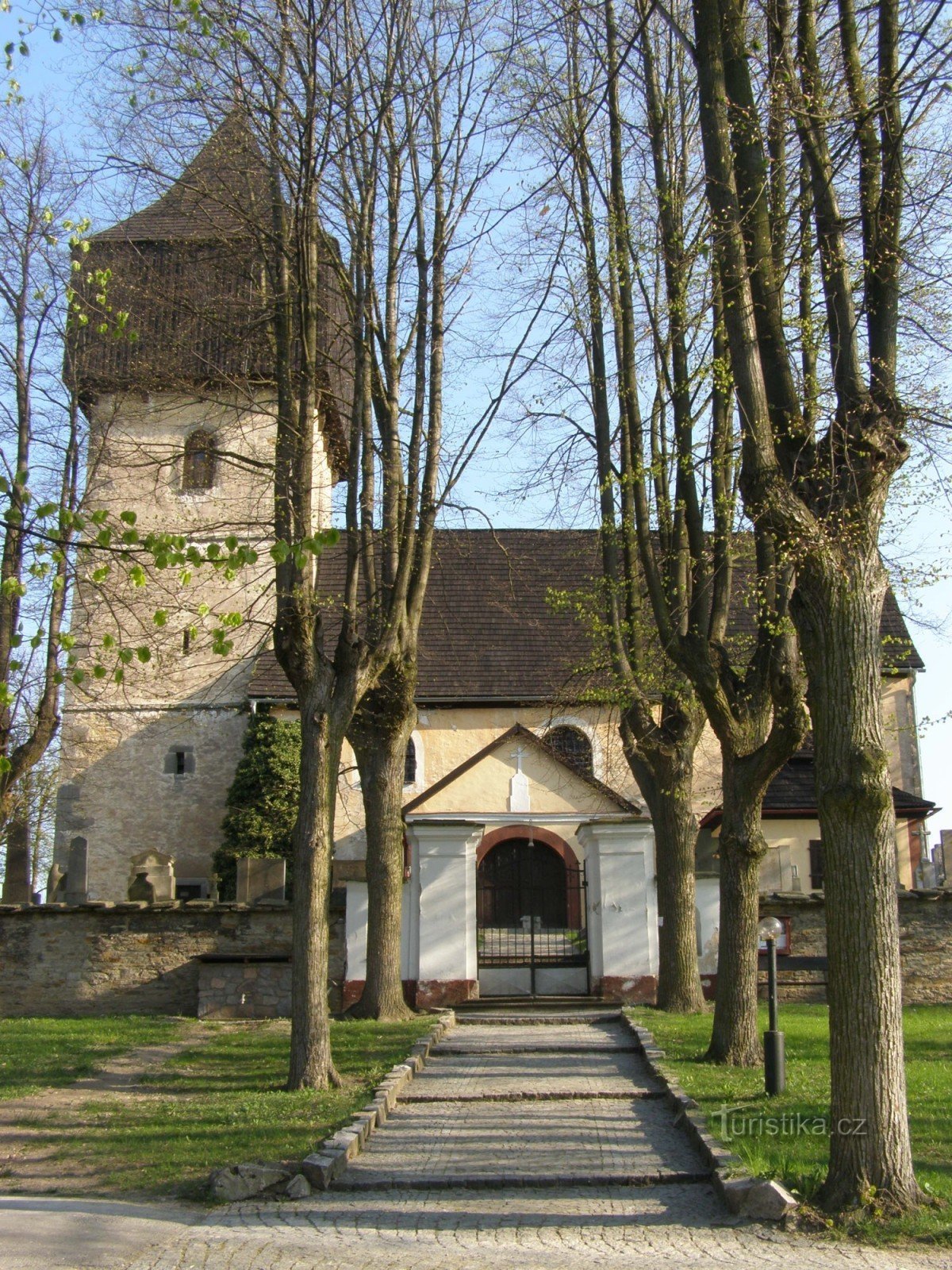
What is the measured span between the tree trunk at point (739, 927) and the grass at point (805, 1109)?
30 cm

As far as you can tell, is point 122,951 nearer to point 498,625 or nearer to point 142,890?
point 142,890

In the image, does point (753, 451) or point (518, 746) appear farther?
point (518, 746)

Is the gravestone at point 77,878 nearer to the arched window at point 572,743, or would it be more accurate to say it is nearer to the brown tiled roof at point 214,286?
the brown tiled roof at point 214,286

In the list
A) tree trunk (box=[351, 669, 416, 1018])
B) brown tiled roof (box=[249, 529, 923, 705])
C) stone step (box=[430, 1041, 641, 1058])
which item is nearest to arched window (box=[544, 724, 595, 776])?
brown tiled roof (box=[249, 529, 923, 705])

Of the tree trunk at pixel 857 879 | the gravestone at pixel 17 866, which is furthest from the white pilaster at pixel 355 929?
the tree trunk at pixel 857 879

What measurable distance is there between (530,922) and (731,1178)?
36.2ft

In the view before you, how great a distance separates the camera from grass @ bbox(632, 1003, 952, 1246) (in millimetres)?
6494

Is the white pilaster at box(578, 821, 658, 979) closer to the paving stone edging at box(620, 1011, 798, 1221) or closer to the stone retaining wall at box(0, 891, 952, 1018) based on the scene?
the stone retaining wall at box(0, 891, 952, 1018)

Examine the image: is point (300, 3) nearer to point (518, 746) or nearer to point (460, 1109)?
point (460, 1109)

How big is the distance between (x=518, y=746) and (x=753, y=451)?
12.5 meters

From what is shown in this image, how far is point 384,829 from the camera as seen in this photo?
1548 cm

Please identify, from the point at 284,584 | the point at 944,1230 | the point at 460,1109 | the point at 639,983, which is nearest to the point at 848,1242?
the point at 944,1230

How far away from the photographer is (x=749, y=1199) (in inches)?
258

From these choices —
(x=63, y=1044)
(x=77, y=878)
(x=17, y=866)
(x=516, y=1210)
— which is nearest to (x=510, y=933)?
(x=63, y=1044)
